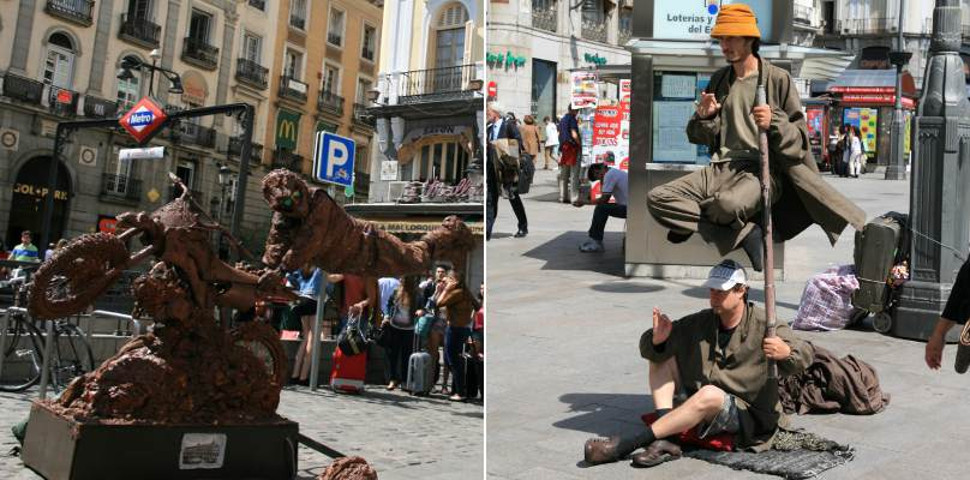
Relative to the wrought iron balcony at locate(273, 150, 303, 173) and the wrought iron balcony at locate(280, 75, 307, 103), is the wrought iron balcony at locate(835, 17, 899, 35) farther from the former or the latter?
the wrought iron balcony at locate(273, 150, 303, 173)

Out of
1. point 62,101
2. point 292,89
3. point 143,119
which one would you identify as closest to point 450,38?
point 292,89

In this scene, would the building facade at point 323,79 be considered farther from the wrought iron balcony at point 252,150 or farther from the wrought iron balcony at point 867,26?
the wrought iron balcony at point 867,26

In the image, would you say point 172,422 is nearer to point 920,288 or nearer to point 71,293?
point 71,293

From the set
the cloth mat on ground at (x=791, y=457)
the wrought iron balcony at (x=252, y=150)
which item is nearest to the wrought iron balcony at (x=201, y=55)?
the wrought iron balcony at (x=252, y=150)

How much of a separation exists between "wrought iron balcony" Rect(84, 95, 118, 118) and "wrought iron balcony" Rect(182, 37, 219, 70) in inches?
29.4

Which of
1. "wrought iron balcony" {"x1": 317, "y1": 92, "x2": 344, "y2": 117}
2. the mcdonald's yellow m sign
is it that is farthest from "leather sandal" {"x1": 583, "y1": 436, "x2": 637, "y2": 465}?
the mcdonald's yellow m sign

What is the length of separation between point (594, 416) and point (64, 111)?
571cm

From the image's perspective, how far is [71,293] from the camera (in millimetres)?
3389

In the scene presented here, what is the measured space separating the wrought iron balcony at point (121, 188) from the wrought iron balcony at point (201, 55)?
1.36 m

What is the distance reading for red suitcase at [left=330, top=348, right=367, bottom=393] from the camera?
8.14 meters

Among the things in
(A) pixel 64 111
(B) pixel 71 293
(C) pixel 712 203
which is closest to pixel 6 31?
(A) pixel 64 111

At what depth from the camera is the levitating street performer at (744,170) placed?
437 centimetres

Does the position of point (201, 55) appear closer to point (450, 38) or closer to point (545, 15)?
point (450, 38)

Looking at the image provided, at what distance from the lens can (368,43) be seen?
5.82 m
